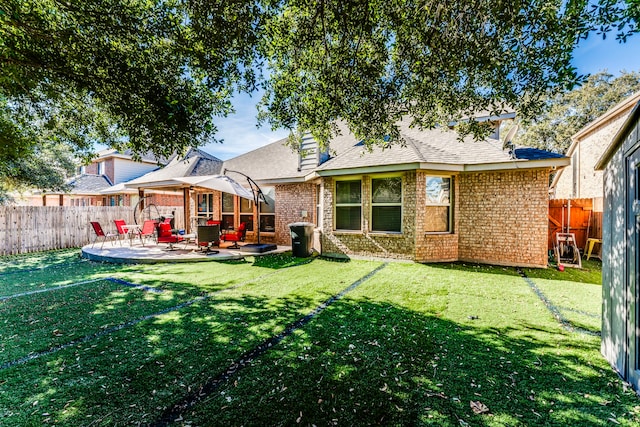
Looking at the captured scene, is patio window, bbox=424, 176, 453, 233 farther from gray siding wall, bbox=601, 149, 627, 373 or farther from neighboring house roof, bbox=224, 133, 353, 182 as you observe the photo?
gray siding wall, bbox=601, 149, 627, 373

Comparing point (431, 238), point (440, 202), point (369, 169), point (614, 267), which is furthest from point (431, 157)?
point (614, 267)

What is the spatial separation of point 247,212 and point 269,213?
118cm

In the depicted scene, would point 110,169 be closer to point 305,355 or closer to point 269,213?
point 269,213

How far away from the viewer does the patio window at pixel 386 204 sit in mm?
9820

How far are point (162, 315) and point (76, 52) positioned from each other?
202 inches

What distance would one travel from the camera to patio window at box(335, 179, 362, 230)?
10.5 metres

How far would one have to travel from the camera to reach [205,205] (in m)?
15.5

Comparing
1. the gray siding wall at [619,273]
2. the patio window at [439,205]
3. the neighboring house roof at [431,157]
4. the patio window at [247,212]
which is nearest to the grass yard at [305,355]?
the gray siding wall at [619,273]

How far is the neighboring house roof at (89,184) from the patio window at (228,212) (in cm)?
1453

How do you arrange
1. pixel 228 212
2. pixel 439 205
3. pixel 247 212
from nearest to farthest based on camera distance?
pixel 439 205
pixel 247 212
pixel 228 212

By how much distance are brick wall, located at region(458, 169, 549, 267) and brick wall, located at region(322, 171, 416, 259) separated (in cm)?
193

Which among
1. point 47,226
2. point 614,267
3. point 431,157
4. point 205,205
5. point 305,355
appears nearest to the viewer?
point 614,267

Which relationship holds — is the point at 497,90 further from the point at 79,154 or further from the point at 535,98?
the point at 79,154

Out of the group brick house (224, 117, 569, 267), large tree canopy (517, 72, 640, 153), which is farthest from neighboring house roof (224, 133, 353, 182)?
large tree canopy (517, 72, 640, 153)
